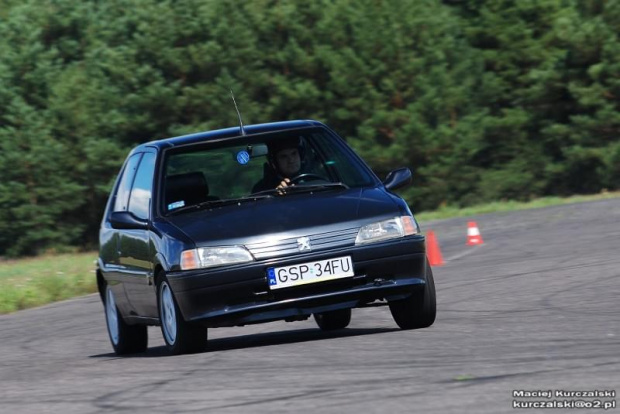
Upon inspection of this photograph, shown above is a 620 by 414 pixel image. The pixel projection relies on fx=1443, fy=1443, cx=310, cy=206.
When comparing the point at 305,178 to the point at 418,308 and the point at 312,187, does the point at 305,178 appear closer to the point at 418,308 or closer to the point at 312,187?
the point at 312,187

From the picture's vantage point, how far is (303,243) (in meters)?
8.98

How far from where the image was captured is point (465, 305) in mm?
11766

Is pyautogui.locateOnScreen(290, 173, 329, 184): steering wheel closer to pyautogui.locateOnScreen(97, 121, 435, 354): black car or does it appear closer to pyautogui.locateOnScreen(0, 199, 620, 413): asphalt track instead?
pyautogui.locateOnScreen(97, 121, 435, 354): black car

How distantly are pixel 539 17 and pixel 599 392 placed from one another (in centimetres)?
4553

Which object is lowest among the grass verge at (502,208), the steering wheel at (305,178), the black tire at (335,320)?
the grass verge at (502,208)

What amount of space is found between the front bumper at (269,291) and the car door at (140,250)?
823 millimetres

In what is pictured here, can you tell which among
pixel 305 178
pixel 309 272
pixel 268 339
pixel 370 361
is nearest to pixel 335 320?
pixel 268 339

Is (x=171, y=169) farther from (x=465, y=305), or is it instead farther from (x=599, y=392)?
(x=599, y=392)

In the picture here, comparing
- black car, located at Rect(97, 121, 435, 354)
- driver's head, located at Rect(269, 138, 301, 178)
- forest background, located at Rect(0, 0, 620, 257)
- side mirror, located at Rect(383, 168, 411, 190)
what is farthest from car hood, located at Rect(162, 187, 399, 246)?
forest background, located at Rect(0, 0, 620, 257)

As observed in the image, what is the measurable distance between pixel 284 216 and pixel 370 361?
1.65 m

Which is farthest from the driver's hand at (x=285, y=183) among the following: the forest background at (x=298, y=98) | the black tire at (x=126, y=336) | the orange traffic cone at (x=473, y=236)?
the forest background at (x=298, y=98)

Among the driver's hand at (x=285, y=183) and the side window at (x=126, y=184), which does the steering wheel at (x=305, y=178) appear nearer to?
the driver's hand at (x=285, y=183)

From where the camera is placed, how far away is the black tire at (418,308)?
9492 millimetres

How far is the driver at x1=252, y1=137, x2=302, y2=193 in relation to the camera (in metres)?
10.0
